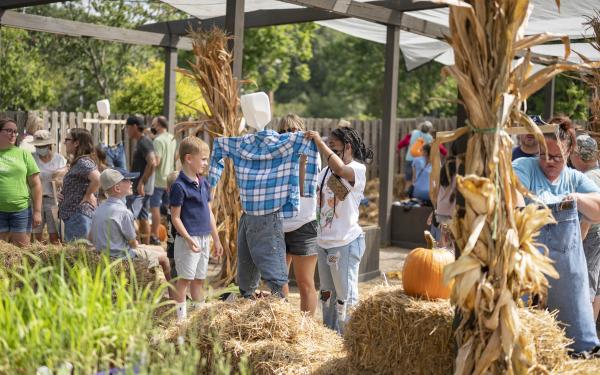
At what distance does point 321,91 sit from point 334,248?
47.2 m

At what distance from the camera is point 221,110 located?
753cm

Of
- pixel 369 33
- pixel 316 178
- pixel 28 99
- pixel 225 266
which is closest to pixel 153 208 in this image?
pixel 225 266

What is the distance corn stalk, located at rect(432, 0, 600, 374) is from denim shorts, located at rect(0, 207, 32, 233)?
5054 millimetres

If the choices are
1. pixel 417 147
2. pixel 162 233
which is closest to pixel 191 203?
pixel 162 233

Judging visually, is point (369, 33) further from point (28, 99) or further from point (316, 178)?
point (28, 99)

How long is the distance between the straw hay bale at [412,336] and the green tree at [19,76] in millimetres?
22311

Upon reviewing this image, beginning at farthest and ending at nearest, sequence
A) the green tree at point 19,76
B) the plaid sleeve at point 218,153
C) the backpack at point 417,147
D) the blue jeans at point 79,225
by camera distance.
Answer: the green tree at point 19,76, the backpack at point 417,147, the blue jeans at point 79,225, the plaid sleeve at point 218,153

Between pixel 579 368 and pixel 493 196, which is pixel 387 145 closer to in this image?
pixel 579 368

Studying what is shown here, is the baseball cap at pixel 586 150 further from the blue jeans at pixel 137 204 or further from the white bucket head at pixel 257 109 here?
the blue jeans at pixel 137 204

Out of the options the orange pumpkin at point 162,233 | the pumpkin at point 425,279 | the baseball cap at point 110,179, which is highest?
the baseball cap at point 110,179

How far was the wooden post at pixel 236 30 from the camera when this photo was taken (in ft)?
24.9

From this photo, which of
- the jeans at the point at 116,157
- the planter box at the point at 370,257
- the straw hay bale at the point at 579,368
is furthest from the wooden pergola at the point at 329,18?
the straw hay bale at the point at 579,368

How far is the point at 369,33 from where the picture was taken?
12.2 meters

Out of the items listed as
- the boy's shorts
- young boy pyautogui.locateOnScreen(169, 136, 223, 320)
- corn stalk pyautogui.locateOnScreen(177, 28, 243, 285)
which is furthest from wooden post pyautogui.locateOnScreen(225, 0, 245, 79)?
the boy's shorts
